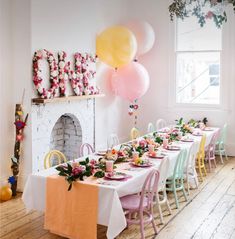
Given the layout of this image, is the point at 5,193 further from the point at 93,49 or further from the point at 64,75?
the point at 93,49

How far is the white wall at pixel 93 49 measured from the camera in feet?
17.7

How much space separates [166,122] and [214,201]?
345 centimetres

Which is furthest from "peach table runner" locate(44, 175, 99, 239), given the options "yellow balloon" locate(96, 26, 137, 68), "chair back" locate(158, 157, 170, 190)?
"yellow balloon" locate(96, 26, 137, 68)

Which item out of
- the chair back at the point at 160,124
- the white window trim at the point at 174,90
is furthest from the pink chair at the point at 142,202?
the white window trim at the point at 174,90

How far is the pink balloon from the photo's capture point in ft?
23.6

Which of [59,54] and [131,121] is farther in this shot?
[131,121]

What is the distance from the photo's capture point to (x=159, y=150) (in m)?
5.25

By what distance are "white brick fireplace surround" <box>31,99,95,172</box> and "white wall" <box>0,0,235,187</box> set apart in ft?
0.51

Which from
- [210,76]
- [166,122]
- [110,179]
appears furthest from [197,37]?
[110,179]

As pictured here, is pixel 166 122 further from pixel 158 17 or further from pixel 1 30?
pixel 1 30

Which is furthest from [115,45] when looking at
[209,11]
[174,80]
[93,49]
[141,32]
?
[209,11]

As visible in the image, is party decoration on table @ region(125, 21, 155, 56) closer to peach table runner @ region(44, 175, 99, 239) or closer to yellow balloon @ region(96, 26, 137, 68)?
yellow balloon @ region(96, 26, 137, 68)

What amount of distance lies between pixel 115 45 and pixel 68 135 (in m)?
1.79

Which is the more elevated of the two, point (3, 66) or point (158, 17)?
point (158, 17)
